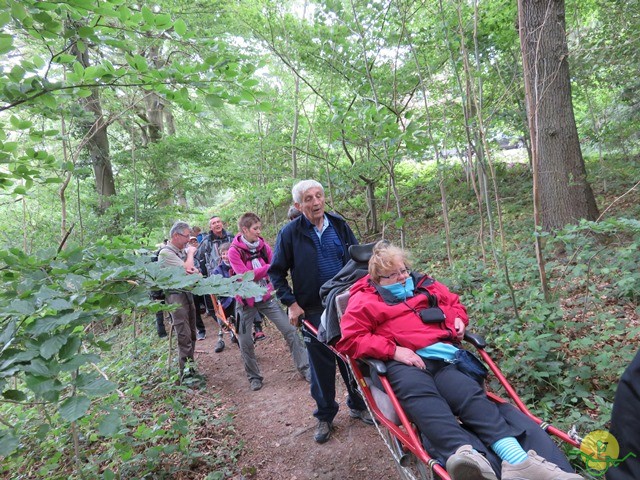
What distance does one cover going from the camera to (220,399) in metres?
4.63

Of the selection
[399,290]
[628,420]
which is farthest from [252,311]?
[628,420]

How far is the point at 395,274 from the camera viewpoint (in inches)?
105

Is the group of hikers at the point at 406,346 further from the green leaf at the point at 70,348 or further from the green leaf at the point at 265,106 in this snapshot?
the green leaf at the point at 265,106

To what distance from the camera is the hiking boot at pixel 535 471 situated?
1.58 m

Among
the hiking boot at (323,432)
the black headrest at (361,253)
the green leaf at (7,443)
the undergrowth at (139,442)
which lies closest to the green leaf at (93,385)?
the green leaf at (7,443)

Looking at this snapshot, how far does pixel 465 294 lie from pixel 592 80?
551 cm

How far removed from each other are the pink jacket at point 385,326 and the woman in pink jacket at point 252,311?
2364mm

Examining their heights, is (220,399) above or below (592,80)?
below

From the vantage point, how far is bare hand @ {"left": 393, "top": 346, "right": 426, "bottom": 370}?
2316mm

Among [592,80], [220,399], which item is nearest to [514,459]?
[220,399]

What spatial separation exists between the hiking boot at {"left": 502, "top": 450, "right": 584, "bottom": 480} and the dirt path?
1372mm

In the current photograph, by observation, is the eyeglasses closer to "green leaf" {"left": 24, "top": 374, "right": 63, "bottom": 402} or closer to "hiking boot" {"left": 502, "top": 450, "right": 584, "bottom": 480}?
"hiking boot" {"left": 502, "top": 450, "right": 584, "bottom": 480}

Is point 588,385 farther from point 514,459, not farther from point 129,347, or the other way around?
point 129,347

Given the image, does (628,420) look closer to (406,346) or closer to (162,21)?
(406,346)
